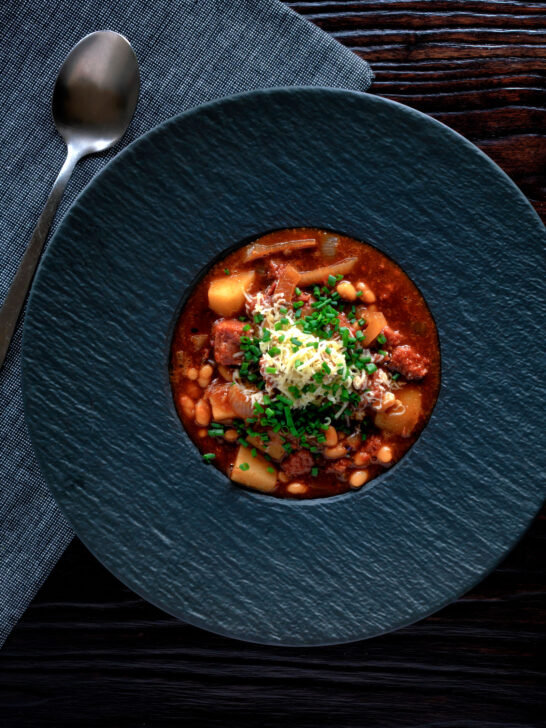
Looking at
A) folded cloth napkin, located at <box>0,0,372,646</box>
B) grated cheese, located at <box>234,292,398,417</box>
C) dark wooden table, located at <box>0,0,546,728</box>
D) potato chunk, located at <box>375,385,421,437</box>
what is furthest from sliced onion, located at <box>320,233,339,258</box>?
dark wooden table, located at <box>0,0,546,728</box>

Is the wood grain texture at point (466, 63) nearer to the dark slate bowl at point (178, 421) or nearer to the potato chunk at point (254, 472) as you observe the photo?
the dark slate bowl at point (178, 421)

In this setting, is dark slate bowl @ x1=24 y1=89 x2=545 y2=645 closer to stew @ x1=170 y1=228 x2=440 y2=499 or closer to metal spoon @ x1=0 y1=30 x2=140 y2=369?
stew @ x1=170 y1=228 x2=440 y2=499

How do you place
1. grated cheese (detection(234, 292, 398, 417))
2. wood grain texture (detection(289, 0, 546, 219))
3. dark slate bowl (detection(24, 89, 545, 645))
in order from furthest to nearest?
wood grain texture (detection(289, 0, 546, 219)) < dark slate bowl (detection(24, 89, 545, 645)) < grated cheese (detection(234, 292, 398, 417))

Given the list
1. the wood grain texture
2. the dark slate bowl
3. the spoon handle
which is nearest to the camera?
the dark slate bowl

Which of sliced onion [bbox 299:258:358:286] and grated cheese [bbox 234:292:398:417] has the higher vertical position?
sliced onion [bbox 299:258:358:286]

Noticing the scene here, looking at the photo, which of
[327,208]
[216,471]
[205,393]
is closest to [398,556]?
[216,471]

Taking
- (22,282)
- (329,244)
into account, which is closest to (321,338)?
(329,244)

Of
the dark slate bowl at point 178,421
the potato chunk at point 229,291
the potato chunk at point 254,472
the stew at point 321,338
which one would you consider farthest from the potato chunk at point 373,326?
the potato chunk at point 254,472
